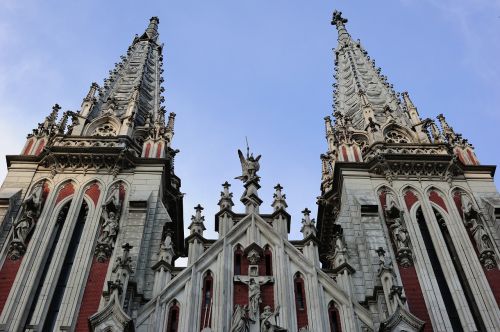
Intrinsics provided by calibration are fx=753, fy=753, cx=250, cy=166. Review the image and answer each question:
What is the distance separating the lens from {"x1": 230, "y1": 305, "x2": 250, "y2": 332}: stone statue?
17.0 meters

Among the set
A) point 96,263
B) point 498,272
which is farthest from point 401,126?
point 96,263

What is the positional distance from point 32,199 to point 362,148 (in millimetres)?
11374

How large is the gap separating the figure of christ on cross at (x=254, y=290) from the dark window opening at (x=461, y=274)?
16.4 feet

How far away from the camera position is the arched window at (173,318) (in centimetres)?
1752

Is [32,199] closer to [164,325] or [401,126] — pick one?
[164,325]

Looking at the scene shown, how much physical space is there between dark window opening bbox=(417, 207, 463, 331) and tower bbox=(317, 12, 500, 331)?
0.03 metres

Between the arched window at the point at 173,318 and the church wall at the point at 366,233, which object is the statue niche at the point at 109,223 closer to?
the arched window at the point at 173,318

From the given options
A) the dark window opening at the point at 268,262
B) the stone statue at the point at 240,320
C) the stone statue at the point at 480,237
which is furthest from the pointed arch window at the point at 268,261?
the stone statue at the point at 480,237

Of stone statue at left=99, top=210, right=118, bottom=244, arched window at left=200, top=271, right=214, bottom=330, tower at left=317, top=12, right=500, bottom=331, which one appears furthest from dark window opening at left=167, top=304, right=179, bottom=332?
tower at left=317, top=12, right=500, bottom=331

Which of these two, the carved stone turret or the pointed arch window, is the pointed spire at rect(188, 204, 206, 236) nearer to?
the carved stone turret

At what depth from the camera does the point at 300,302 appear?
1842cm

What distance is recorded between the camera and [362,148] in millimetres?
26344

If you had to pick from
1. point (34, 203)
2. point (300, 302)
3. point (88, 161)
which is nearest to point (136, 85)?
point (88, 161)

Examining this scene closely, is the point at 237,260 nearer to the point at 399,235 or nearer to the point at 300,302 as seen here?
the point at 300,302
